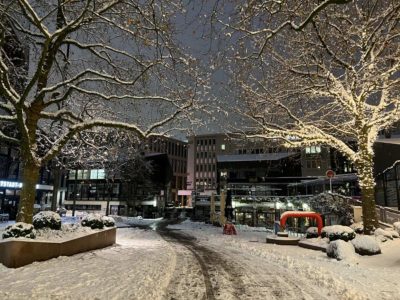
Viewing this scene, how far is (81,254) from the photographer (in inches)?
480

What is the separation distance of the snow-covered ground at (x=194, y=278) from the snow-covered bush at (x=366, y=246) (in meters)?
0.32

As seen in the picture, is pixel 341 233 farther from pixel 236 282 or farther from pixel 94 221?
pixel 94 221

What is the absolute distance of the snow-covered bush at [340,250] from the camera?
1182 centimetres

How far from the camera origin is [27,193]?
455 inches

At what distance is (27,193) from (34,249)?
2.32 m

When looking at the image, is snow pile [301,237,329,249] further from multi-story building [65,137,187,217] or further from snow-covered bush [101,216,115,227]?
Result: multi-story building [65,137,187,217]

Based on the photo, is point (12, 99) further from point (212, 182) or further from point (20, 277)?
point (212, 182)

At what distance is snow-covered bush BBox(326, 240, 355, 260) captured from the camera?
1182 cm

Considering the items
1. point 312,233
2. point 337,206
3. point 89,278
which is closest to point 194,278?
point 89,278

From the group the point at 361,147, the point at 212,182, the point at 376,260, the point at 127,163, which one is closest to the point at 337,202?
the point at 361,147

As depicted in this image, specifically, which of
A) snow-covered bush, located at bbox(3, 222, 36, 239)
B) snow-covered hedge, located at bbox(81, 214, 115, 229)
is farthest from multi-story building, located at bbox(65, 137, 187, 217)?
snow-covered bush, located at bbox(3, 222, 36, 239)

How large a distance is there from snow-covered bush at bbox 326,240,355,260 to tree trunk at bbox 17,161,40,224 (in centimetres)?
1065

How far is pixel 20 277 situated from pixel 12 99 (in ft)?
19.1

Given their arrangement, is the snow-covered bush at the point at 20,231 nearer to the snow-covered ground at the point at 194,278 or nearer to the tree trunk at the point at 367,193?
the snow-covered ground at the point at 194,278
